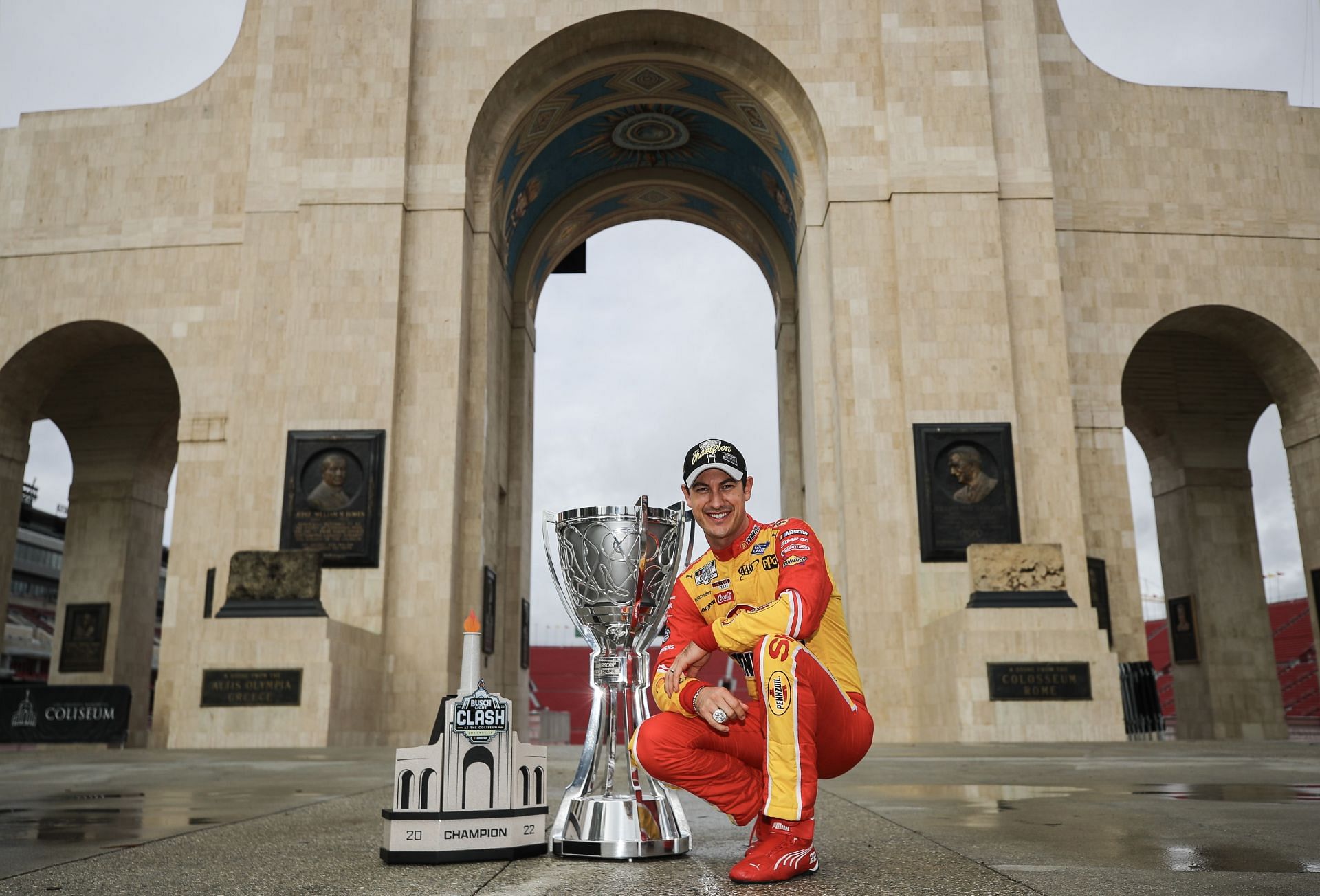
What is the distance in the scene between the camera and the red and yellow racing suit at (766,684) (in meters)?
2.56

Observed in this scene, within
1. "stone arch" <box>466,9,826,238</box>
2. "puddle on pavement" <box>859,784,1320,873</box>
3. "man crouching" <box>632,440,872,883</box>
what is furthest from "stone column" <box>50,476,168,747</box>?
"man crouching" <box>632,440,872,883</box>

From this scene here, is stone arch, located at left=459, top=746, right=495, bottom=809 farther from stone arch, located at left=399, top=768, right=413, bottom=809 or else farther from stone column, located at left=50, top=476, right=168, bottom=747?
stone column, located at left=50, top=476, right=168, bottom=747

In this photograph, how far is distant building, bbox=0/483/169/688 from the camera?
3566 cm

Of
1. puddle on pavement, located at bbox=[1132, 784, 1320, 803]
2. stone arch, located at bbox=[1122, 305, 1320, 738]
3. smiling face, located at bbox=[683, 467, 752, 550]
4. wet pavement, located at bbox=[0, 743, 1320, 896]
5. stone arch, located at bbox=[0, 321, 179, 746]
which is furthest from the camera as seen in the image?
stone arch, located at bbox=[0, 321, 179, 746]

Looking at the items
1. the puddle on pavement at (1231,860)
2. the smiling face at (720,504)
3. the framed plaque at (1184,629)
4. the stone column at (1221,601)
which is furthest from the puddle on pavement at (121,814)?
the framed plaque at (1184,629)

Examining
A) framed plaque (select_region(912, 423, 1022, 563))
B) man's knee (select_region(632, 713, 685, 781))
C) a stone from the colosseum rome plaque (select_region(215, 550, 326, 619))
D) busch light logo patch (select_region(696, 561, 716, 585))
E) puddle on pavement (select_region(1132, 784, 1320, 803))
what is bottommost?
puddle on pavement (select_region(1132, 784, 1320, 803))

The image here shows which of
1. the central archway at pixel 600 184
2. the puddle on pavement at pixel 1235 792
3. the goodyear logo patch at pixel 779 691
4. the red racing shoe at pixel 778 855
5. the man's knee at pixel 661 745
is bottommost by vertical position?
the puddle on pavement at pixel 1235 792

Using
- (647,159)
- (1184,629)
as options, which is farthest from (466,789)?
(1184,629)

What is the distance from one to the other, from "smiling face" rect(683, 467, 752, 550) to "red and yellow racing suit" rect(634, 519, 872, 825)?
7 centimetres

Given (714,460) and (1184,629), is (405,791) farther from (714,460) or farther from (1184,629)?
(1184,629)

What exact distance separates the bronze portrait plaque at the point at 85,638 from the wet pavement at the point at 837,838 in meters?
14.4

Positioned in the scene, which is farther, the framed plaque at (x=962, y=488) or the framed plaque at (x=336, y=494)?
the framed plaque at (x=336, y=494)

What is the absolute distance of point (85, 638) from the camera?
64.0ft

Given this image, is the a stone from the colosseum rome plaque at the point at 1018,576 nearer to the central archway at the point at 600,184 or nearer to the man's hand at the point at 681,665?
the central archway at the point at 600,184
